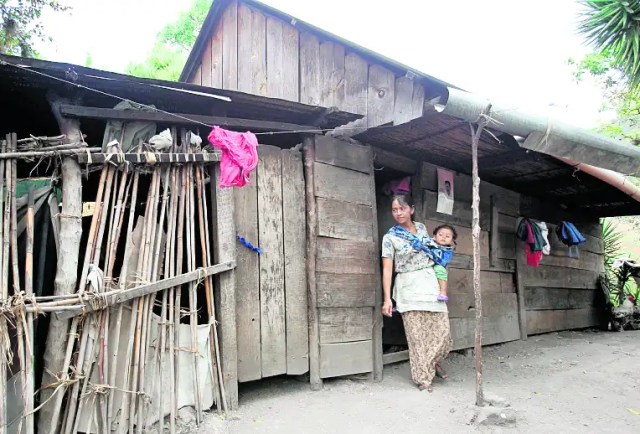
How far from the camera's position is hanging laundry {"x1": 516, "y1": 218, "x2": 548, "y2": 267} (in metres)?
7.24

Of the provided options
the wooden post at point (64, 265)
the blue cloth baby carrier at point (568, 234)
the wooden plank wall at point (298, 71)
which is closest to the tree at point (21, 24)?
the wooden plank wall at point (298, 71)

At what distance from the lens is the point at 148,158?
3.42 meters

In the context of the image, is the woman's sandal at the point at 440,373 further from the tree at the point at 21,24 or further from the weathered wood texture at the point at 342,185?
the tree at the point at 21,24

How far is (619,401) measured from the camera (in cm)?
442

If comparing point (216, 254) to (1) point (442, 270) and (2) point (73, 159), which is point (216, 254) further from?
(1) point (442, 270)

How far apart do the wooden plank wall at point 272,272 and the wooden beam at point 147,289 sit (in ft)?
1.14

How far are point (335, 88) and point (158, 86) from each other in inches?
98.4

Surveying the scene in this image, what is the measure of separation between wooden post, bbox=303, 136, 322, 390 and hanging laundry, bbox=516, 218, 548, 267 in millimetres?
4363

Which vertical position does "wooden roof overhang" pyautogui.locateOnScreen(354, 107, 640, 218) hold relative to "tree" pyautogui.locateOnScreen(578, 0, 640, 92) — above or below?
below

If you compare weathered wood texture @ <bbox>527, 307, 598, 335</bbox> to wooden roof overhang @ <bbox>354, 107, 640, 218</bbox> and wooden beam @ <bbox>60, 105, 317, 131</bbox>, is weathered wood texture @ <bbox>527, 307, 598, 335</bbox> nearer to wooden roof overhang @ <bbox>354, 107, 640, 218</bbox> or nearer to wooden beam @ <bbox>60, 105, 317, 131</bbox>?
wooden roof overhang @ <bbox>354, 107, 640, 218</bbox>

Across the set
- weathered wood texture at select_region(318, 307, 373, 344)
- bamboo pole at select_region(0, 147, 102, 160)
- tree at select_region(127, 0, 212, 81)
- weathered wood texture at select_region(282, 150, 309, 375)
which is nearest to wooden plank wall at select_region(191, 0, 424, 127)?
weathered wood texture at select_region(282, 150, 309, 375)

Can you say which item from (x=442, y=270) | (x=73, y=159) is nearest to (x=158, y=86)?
(x=73, y=159)

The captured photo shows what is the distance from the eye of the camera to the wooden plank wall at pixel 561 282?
781 centimetres

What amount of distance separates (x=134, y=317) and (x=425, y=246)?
2.79m
